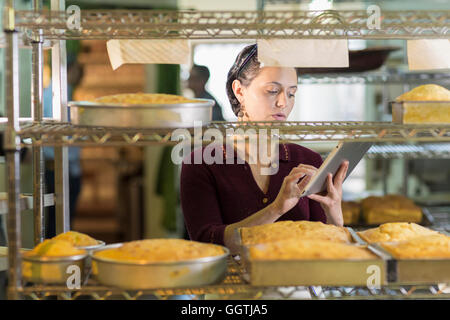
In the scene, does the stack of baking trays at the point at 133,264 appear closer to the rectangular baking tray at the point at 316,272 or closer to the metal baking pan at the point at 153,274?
the metal baking pan at the point at 153,274

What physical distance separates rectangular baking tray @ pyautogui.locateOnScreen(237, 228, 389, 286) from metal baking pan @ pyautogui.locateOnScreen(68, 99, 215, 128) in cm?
36

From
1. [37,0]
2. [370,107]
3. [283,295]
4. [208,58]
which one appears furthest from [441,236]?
[370,107]

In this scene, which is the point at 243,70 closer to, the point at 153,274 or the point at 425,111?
the point at 425,111

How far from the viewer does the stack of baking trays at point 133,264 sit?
1.21m

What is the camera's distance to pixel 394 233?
147 centimetres

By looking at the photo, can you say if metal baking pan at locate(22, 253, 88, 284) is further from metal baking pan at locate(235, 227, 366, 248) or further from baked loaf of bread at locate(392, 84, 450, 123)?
baked loaf of bread at locate(392, 84, 450, 123)

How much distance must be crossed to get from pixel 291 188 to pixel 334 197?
0.17m

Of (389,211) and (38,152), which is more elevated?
(38,152)

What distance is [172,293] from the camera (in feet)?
4.10

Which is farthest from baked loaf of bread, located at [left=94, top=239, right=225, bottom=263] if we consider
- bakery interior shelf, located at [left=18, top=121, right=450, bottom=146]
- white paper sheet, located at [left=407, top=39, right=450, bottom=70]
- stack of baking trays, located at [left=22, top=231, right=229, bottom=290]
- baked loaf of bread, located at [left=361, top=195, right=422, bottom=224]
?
baked loaf of bread, located at [left=361, top=195, right=422, bottom=224]

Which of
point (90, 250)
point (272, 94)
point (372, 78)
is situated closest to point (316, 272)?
point (90, 250)

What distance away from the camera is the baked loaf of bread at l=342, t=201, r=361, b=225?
292cm

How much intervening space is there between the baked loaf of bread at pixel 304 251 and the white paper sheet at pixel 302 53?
0.45 meters

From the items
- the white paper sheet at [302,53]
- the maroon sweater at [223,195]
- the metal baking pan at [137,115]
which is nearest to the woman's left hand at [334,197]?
the maroon sweater at [223,195]
